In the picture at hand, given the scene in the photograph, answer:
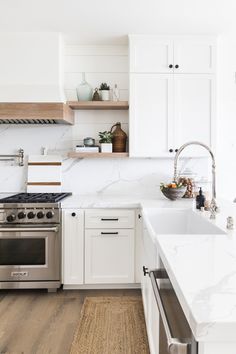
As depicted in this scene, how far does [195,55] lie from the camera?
3211 mm

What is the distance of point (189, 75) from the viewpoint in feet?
10.5

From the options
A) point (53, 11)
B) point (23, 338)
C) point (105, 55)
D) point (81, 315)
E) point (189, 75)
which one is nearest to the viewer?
point (23, 338)

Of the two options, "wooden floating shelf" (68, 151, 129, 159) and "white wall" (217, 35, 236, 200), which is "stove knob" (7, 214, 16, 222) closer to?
"wooden floating shelf" (68, 151, 129, 159)

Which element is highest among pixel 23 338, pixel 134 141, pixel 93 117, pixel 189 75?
pixel 189 75

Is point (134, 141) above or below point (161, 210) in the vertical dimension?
above

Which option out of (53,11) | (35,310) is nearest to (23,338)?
(35,310)

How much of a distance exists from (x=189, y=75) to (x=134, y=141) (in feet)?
2.89

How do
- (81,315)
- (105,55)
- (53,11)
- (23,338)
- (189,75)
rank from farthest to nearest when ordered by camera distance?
(105,55) < (189,75) < (53,11) < (81,315) < (23,338)

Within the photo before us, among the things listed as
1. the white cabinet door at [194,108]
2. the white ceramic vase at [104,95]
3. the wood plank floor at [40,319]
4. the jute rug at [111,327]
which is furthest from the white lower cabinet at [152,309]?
the white ceramic vase at [104,95]

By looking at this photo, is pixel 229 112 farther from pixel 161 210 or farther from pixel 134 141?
pixel 161 210

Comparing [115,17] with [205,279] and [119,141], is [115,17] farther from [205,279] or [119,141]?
[205,279]

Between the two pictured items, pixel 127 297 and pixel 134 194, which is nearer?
pixel 127 297

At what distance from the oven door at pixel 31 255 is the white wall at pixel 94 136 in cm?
80

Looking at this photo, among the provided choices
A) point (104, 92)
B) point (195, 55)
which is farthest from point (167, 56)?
point (104, 92)
